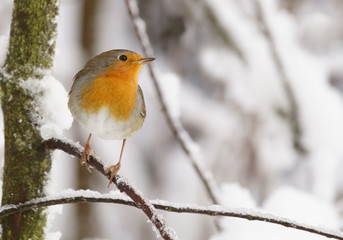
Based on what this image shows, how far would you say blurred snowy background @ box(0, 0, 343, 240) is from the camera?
2971mm

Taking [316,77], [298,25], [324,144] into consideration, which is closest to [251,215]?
[324,144]

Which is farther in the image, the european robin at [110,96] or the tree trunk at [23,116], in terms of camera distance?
the european robin at [110,96]

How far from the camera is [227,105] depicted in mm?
4094

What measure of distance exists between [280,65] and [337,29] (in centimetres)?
125

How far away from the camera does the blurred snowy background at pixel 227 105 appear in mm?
2971

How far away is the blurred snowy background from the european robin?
31.3 inches

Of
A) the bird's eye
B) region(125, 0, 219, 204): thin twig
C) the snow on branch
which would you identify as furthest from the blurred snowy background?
the snow on branch

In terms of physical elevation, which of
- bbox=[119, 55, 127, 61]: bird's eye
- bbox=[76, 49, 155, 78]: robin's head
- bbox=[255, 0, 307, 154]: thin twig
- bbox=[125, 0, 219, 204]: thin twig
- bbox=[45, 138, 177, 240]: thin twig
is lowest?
bbox=[45, 138, 177, 240]: thin twig

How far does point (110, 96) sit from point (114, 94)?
1 centimetres

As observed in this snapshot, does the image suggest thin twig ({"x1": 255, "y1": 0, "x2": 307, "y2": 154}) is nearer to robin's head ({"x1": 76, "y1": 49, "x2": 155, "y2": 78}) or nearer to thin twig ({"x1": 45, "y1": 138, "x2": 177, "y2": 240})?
robin's head ({"x1": 76, "y1": 49, "x2": 155, "y2": 78})

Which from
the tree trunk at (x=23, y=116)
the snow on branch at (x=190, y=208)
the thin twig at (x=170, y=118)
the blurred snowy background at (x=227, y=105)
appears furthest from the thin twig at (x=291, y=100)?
the snow on branch at (x=190, y=208)

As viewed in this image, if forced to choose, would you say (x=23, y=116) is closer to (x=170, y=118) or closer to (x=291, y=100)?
(x=170, y=118)

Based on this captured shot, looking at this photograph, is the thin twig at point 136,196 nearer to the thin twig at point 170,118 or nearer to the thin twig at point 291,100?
the thin twig at point 170,118

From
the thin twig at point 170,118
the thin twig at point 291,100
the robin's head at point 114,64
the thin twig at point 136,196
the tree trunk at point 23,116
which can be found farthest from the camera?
the thin twig at point 291,100
